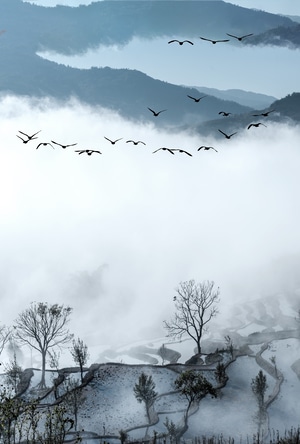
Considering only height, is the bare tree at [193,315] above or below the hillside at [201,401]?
above

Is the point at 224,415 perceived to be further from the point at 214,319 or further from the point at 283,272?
the point at 283,272

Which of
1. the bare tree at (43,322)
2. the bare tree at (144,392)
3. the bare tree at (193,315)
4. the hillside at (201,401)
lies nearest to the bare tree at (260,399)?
the hillside at (201,401)

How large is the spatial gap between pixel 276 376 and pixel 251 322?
6735 cm

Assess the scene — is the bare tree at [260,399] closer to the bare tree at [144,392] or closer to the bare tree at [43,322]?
the bare tree at [144,392]

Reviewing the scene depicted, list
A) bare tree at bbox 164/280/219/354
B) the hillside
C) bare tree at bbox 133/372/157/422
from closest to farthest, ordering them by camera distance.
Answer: the hillside
bare tree at bbox 133/372/157/422
bare tree at bbox 164/280/219/354

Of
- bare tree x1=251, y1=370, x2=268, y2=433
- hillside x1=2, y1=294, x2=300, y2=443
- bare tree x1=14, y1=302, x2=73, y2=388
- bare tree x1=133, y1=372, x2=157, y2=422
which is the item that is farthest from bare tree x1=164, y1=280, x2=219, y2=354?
bare tree x1=251, y1=370, x2=268, y2=433

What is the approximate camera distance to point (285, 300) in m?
146

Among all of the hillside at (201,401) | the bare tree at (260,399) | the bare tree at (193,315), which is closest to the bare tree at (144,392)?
the hillside at (201,401)

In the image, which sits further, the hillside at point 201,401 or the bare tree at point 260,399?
the bare tree at point 260,399

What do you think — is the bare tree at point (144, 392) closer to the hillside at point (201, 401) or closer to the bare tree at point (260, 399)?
the hillside at point (201, 401)

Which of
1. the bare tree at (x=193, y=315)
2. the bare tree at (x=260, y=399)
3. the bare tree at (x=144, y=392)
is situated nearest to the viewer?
the bare tree at (x=260, y=399)

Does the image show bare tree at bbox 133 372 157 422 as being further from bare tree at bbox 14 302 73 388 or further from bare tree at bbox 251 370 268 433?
bare tree at bbox 14 302 73 388

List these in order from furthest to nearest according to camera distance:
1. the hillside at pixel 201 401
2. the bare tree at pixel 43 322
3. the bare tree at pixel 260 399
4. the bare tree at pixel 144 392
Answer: the bare tree at pixel 43 322
the bare tree at pixel 144 392
the bare tree at pixel 260 399
the hillside at pixel 201 401

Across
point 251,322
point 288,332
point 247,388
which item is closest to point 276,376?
point 247,388
